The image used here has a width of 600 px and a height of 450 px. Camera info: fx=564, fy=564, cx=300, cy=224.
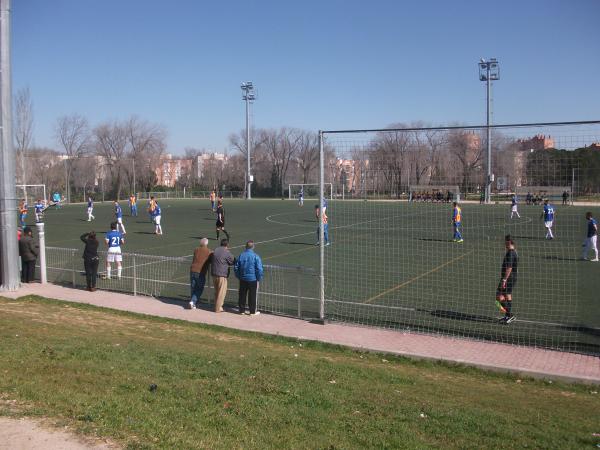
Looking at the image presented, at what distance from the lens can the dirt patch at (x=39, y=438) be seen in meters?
4.57

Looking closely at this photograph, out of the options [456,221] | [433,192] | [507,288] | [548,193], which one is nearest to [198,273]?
[433,192]

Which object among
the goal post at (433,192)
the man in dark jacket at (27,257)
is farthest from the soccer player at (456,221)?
the man in dark jacket at (27,257)

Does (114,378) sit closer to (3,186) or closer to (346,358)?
(346,358)

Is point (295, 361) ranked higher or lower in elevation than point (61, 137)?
lower

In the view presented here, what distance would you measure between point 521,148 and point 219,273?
6911 mm

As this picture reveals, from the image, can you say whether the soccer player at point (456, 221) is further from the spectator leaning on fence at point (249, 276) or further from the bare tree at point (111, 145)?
the bare tree at point (111, 145)

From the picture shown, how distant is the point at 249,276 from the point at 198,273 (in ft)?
4.84

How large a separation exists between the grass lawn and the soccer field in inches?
108

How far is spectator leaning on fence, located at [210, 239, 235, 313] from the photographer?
12.8 m

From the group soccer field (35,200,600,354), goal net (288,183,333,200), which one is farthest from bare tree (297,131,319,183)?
soccer field (35,200,600,354)

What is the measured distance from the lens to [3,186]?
578 inches

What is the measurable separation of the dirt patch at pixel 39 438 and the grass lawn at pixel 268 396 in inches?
6.6

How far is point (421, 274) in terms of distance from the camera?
1689 cm

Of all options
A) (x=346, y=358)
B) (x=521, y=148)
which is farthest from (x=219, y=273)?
(x=521, y=148)
